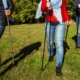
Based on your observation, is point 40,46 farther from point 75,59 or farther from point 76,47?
point 75,59

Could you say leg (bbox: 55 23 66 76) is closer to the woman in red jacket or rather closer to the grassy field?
the woman in red jacket

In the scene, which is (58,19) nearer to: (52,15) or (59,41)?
(52,15)

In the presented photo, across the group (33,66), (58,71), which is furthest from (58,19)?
(33,66)

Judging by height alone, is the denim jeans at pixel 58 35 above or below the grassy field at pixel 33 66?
above

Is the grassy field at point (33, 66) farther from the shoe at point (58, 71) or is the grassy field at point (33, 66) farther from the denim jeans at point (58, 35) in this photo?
the denim jeans at point (58, 35)

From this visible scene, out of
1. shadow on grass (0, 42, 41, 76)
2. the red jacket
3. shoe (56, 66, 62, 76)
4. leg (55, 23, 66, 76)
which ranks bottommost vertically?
shadow on grass (0, 42, 41, 76)

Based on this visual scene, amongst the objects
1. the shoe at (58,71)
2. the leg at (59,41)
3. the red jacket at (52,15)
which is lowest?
the shoe at (58,71)

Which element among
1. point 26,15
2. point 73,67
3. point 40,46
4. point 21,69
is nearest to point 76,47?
point 40,46

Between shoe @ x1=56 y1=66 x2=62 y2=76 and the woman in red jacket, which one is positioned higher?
the woman in red jacket

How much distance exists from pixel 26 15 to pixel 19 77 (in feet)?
124

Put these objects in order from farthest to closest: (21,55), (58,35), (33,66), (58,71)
Result: (21,55)
(33,66)
(58,71)
(58,35)

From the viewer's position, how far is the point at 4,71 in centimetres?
761

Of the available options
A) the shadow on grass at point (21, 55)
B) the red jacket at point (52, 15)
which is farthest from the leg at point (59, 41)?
the shadow on grass at point (21, 55)

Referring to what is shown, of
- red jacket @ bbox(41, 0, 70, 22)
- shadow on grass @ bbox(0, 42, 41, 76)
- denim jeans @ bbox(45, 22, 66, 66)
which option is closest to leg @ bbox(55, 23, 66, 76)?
denim jeans @ bbox(45, 22, 66, 66)
